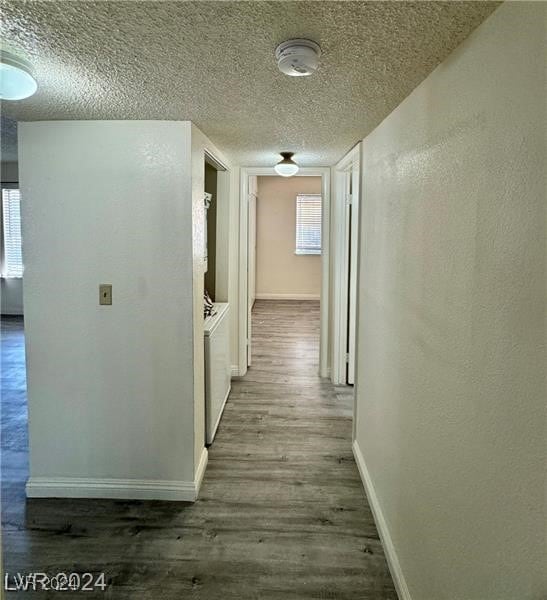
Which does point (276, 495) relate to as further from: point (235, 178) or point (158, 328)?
point (235, 178)

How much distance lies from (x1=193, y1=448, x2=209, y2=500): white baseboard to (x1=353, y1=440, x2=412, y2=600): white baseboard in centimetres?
96

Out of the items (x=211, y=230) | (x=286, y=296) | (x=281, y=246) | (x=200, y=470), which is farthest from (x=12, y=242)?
(x=200, y=470)

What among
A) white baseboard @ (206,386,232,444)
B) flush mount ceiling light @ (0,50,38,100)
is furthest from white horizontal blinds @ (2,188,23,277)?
flush mount ceiling light @ (0,50,38,100)

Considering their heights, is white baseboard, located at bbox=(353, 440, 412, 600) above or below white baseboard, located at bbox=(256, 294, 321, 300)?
below

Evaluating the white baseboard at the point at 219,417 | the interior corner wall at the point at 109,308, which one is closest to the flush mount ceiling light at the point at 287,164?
the interior corner wall at the point at 109,308

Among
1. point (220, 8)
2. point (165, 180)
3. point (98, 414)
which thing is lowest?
point (98, 414)

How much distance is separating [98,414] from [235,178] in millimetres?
2533

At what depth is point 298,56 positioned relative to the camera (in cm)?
126

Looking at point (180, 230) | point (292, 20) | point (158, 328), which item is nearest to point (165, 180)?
point (180, 230)

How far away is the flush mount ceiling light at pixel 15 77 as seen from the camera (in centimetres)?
137

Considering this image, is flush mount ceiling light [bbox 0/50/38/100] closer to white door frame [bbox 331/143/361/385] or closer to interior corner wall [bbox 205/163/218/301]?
interior corner wall [bbox 205/163/218/301]

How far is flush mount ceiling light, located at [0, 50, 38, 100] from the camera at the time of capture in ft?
4.51

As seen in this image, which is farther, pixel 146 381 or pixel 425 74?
pixel 146 381

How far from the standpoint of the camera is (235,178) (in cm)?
404
